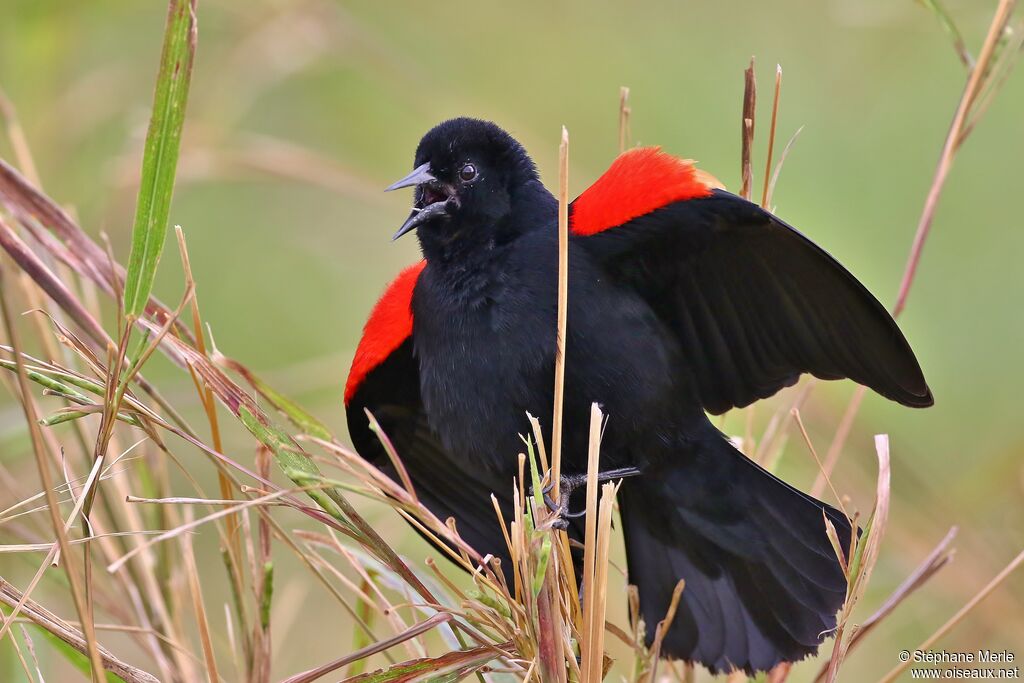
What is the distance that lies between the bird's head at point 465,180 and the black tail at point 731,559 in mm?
623

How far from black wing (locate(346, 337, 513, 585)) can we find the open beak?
25 centimetres

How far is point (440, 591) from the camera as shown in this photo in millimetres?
1976

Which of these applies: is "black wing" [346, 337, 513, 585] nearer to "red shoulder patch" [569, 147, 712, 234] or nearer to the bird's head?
the bird's head

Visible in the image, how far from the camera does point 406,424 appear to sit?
248cm

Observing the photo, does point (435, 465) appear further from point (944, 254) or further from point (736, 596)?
point (944, 254)

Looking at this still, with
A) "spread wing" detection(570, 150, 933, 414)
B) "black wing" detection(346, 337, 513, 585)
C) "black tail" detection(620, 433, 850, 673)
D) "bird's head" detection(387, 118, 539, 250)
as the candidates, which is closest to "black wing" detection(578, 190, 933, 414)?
"spread wing" detection(570, 150, 933, 414)

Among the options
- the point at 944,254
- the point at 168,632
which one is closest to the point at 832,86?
the point at 944,254

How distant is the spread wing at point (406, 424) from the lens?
2357 mm

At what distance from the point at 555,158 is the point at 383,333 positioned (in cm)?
144

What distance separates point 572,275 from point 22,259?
3.11 feet

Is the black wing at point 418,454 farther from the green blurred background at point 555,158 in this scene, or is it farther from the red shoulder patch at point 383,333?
the green blurred background at point 555,158

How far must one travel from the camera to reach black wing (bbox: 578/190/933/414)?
1953mm

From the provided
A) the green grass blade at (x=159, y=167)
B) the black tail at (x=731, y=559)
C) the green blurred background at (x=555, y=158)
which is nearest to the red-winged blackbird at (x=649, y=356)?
the black tail at (x=731, y=559)

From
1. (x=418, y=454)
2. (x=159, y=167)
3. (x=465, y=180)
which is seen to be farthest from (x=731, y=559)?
(x=159, y=167)
